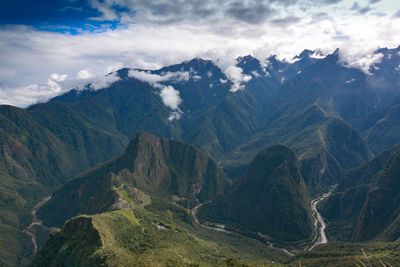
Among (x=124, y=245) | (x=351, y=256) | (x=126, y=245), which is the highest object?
(x=124, y=245)

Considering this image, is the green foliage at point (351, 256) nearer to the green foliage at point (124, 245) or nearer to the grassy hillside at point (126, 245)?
the grassy hillside at point (126, 245)

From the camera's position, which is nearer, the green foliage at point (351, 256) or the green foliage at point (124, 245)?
the green foliage at point (124, 245)

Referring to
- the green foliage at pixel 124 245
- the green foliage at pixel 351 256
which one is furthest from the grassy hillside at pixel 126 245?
the green foliage at pixel 351 256

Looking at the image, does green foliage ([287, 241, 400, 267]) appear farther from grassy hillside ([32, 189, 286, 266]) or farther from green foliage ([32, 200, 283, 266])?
green foliage ([32, 200, 283, 266])

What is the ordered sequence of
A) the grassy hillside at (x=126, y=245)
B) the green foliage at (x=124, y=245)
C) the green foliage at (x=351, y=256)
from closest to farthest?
the green foliage at (x=124, y=245), the grassy hillside at (x=126, y=245), the green foliage at (x=351, y=256)

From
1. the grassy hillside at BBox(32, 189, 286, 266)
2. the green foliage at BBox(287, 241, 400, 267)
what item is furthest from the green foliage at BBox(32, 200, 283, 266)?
the green foliage at BBox(287, 241, 400, 267)

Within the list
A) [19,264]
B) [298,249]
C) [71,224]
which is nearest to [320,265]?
[298,249]

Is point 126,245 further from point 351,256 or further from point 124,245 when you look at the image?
point 351,256

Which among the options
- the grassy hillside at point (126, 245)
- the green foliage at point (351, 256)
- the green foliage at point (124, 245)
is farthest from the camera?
the green foliage at point (351, 256)

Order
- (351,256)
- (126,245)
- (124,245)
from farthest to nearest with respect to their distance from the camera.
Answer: (351,256) → (126,245) → (124,245)

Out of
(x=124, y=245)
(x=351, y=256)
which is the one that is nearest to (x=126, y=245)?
(x=124, y=245)

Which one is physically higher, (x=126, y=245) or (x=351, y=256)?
(x=126, y=245)
